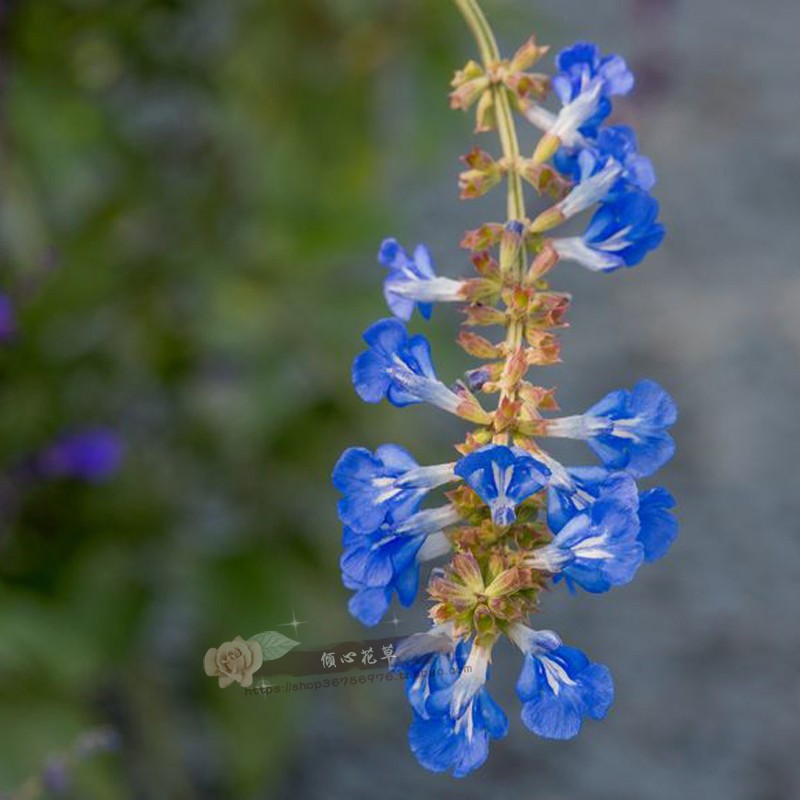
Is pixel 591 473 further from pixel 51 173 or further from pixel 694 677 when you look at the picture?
pixel 694 677

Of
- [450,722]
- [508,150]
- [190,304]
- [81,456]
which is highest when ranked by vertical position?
[190,304]

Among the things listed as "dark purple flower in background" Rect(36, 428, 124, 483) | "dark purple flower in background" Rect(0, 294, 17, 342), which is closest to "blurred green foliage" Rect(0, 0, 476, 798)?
"dark purple flower in background" Rect(36, 428, 124, 483)

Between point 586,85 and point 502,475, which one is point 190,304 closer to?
point 586,85

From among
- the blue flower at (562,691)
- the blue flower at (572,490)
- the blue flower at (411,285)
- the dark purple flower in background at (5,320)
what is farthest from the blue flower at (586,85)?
the dark purple flower in background at (5,320)

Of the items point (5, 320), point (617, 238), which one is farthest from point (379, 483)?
point (5, 320)

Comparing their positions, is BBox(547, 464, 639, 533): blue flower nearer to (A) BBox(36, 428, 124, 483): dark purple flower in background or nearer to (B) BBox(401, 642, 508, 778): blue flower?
(B) BBox(401, 642, 508, 778): blue flower
